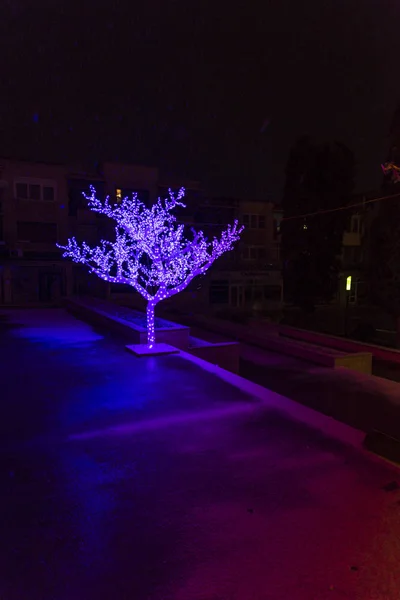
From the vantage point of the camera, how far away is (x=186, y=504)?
4.24 meters

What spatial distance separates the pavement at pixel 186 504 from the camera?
10.6ft

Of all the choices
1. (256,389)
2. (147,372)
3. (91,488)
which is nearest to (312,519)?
(91,488)

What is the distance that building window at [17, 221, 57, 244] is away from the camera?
29.8 metres

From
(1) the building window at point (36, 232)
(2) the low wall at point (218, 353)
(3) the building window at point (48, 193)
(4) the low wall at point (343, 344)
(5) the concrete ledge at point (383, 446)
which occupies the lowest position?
(4) the low wall at point (343, 344)

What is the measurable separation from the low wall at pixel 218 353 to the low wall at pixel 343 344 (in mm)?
5824

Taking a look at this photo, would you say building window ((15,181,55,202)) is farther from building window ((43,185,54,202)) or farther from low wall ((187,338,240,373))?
low wall ((187,338,240,373))

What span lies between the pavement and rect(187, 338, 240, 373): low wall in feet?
18.3

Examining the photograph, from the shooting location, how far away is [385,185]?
19.8 meters

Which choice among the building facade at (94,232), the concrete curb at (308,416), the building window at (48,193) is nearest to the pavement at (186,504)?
the concrete curb at (308,416)

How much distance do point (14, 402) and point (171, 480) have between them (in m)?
3.92

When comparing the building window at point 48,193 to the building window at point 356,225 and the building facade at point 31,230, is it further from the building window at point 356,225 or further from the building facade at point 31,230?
the building window at point 356,225

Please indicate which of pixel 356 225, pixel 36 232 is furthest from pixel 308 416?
pixel 356 225

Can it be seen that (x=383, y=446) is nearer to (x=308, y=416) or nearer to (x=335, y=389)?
(x=308, y=416)

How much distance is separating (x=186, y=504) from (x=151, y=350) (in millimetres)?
7546
